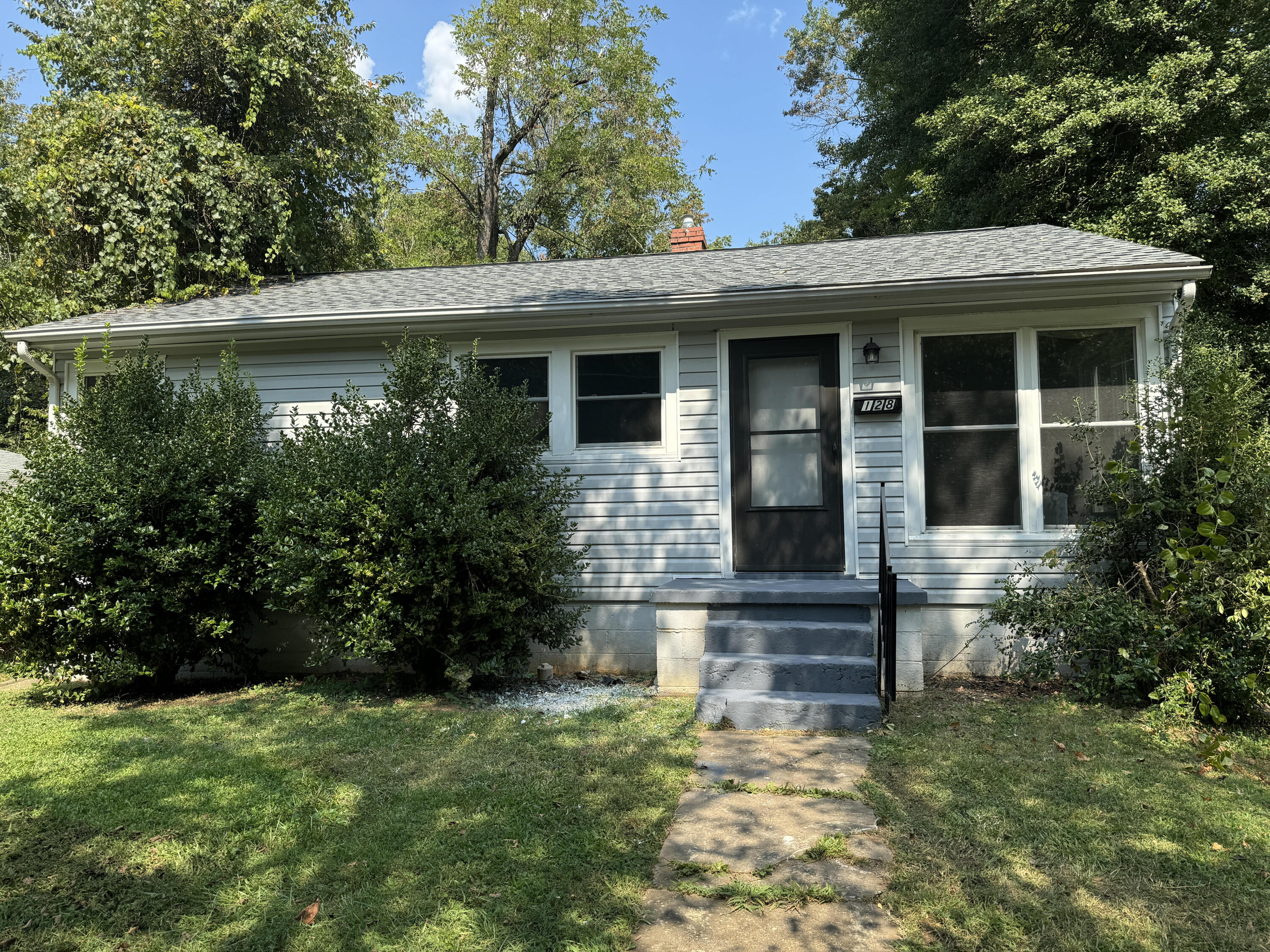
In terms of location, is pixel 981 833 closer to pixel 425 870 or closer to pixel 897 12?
pixel 425 870

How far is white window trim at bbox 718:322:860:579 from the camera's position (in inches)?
259

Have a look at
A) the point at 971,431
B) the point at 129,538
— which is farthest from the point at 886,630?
the point at 129,538

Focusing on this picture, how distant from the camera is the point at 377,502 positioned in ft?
18.1

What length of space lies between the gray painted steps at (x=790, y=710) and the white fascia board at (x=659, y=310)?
10.2 feet

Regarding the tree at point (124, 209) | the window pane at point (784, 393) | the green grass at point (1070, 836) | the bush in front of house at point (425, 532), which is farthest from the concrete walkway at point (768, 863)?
the tree at point (124, 209)

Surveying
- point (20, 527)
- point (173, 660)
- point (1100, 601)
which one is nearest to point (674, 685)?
point (1100, 601)

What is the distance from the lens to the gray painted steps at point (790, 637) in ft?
17.4

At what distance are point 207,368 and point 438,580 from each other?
151 inches

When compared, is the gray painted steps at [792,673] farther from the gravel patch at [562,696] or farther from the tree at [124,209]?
the tree at [124,209]

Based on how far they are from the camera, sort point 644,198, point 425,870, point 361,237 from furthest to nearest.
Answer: point 644,198 < point 361,237 < point 425,870

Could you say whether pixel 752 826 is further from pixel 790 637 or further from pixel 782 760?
pixel 790 637

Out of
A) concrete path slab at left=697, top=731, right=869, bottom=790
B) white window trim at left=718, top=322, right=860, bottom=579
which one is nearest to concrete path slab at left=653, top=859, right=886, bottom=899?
concrete path slab at left=697, top=731, right=869, bottom=790

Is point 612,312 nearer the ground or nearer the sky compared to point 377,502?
nearer the sky

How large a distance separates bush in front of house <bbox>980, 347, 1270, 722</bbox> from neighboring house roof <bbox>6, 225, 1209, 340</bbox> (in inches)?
45.2
